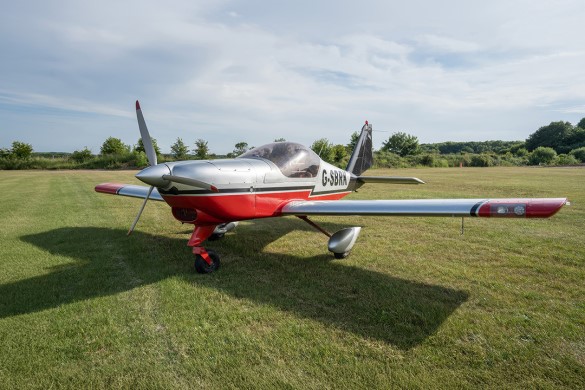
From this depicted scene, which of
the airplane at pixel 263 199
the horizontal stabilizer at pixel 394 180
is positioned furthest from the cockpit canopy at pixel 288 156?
the horizontal stabilizer at pixel 394 180

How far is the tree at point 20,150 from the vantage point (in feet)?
152

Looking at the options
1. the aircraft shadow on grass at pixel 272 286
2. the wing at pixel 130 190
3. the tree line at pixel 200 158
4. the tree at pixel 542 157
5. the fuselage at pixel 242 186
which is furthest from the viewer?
the tree at pixel 542 157

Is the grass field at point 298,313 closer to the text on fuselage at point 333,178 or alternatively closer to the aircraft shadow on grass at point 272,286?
the aircraft shadow on grass at point 272,286

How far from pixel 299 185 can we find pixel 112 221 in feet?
18.5

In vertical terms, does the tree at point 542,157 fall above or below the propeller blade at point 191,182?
above

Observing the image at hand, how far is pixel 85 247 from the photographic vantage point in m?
6.45

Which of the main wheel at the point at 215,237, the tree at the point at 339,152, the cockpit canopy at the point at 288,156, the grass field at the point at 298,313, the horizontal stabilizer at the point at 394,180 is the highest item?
the tree at the point at 339,152

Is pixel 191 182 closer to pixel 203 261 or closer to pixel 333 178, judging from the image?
pixel 203 261

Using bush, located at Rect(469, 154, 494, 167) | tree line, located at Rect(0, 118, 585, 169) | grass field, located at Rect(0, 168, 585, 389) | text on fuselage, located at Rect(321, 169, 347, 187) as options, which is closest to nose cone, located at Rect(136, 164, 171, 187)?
grass field, located at Rect(0, 168, 585, 389)

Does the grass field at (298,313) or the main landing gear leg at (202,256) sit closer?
the grass field at (298,313)

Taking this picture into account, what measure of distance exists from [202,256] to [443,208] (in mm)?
3447

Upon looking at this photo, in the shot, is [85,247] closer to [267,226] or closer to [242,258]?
[242,258]

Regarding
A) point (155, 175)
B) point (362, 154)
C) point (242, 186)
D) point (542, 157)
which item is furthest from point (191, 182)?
point (542, 157)

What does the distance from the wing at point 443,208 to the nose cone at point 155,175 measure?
2.16 metres
